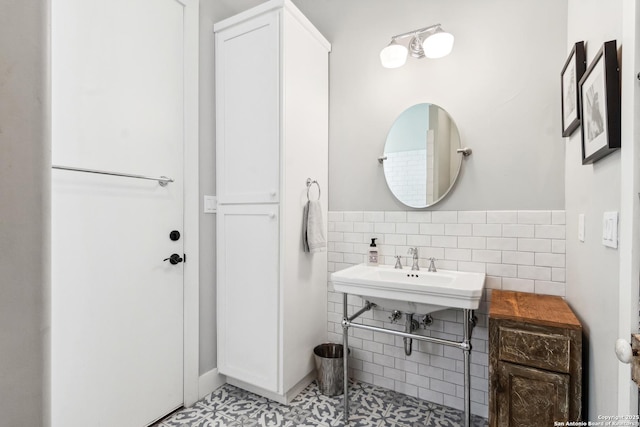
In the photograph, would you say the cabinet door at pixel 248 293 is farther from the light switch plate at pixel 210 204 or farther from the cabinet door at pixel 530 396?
the cabinet door at pixel 530 396

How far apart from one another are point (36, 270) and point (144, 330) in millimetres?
1598

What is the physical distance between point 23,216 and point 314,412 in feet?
6.39

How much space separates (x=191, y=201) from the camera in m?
1.96

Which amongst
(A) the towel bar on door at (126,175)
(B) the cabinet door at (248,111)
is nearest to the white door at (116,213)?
(A) the towel bar on door at (126,175)

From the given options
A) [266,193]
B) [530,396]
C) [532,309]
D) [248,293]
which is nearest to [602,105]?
[532,309]

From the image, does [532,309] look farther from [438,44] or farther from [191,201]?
[191,201]

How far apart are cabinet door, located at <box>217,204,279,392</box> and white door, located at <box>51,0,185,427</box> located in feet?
0.88

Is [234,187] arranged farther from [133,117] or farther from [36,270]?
[36,270]

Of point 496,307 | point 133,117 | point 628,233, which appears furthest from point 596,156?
point 133,117

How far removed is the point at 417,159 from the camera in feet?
6.77

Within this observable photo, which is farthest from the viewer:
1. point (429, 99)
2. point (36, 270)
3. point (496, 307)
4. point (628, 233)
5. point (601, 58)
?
point (429, 99)

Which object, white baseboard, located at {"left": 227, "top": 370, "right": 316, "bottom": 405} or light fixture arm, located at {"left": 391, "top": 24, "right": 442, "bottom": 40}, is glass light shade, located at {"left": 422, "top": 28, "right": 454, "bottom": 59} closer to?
light fixture arm, located at {"left": 391, "top": 24, "right": 442, "bottom": 40}

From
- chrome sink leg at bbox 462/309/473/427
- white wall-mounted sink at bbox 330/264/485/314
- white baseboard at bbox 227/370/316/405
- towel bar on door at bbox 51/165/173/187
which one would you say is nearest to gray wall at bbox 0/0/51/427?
towel bar on door at bbox 51/165/173/187

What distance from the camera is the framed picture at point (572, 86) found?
1.32m
